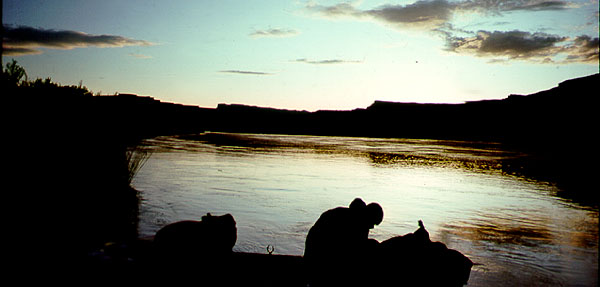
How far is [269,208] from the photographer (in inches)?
583

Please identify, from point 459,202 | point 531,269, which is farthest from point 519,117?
point 531,269

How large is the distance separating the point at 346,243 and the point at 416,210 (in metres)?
11.2

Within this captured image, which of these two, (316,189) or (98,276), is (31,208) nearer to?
(98,276)

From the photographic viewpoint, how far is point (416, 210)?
1600 cm

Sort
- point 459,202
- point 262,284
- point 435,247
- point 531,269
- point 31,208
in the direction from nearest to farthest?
point 435,247
point 262,284
point 531,269
point 31,208
point 459,202

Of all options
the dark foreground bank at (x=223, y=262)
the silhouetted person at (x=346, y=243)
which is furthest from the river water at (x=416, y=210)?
the silhouetted person at (x=346, y=243)

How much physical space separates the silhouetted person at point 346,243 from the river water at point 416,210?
3.64m

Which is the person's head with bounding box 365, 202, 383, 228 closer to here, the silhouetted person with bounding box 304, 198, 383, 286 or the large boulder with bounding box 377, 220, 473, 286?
the silhouetted person with bounding box 304, 198, 383, 286

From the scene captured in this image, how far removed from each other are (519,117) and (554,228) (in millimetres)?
110356

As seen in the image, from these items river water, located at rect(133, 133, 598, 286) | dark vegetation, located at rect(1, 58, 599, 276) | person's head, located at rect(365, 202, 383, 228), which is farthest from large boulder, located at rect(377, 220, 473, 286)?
dark vegetation, located at rect(1, 58, 599, 276)

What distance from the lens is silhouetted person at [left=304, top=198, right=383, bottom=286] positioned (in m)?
5.47

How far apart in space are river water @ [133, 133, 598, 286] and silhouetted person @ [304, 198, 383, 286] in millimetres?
3644

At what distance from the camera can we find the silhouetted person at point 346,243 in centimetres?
547

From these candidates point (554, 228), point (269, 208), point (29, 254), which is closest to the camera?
point (29, 254)
